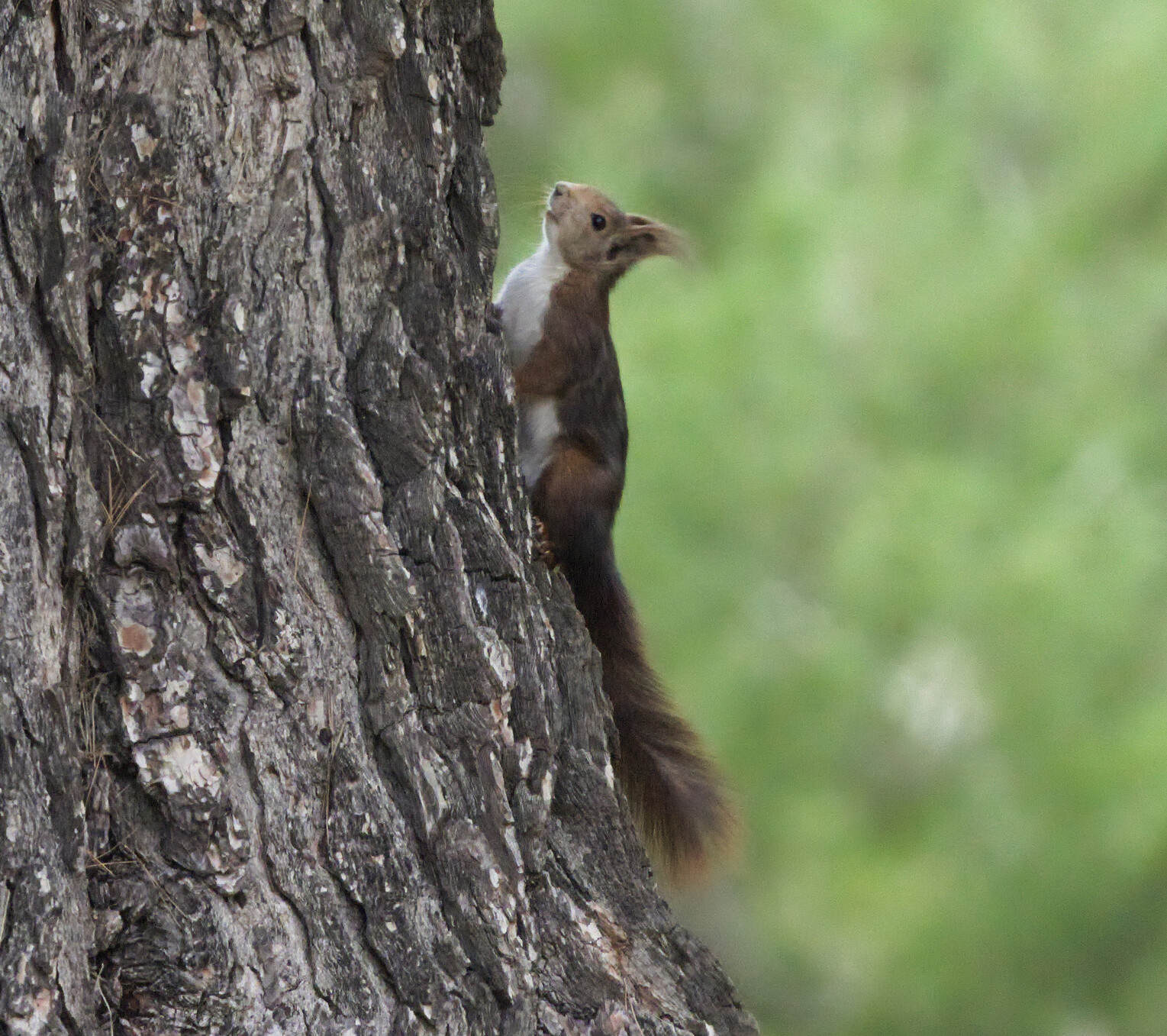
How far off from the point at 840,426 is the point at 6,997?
10.4ft

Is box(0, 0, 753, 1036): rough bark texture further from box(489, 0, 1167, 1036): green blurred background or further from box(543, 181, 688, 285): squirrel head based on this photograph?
box(489, 0, 1167, 1036): green blurred background

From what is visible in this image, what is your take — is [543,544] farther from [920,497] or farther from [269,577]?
[920,497]

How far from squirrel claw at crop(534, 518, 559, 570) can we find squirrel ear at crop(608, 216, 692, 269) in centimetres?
66

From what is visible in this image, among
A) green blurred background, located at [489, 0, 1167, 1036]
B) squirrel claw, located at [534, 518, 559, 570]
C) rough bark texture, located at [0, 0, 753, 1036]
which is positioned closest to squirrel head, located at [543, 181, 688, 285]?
squirrel claw, located at [534, 518, 559, 570]

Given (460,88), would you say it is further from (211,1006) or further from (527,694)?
(211,1006)

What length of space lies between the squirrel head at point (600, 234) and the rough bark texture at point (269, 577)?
82 cm

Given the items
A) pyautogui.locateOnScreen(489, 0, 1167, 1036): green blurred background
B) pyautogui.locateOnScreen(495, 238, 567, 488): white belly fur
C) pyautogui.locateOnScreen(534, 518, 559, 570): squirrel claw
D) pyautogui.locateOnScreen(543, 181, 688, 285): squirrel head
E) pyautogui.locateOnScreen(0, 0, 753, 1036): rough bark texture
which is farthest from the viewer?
pyautogui.locateOnScreen(489, 0, 1167, 1036): green blurred background

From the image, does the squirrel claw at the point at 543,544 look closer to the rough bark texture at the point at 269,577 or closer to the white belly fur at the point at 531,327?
the white belly fur at the point at 531,327

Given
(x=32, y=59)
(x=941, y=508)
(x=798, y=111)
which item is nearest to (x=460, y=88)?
(x=32, y=59)

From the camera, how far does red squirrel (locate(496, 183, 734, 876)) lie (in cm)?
165

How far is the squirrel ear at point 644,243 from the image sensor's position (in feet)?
7.45

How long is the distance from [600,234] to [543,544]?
72cm

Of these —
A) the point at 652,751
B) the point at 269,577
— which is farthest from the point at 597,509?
the point at 269,577

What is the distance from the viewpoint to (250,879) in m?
1.17
